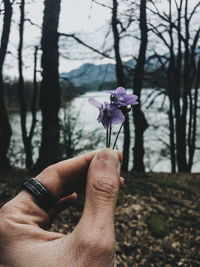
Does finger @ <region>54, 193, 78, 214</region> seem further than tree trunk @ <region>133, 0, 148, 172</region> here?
No

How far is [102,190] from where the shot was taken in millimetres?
1266

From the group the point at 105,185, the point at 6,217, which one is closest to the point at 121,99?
the point at 105,185

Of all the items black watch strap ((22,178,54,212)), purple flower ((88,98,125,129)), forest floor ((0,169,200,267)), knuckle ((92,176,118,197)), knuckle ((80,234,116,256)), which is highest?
purple flower ((88,98,125,129))

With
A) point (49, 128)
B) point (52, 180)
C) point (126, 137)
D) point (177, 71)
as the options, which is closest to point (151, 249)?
point (49, 128)

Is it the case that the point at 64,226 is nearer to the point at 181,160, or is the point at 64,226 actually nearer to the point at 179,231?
the point at 179,231

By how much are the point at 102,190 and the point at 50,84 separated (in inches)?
258

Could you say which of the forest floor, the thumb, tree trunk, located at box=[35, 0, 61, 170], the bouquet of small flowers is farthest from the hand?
tree trunk, located at box=[35, 0, 61, 170]

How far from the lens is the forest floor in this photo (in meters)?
5.41

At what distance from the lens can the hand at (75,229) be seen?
1.13 m

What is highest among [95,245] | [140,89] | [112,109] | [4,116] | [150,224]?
[140,89]

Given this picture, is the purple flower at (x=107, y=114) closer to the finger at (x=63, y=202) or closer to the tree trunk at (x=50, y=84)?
the finger at (x=63, y=202)

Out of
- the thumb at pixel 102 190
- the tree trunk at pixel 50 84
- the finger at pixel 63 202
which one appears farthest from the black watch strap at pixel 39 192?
the tree trunk at pixel 50 84

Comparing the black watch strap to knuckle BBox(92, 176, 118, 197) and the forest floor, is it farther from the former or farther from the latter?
the forest floor

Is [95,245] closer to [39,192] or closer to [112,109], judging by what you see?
[39,192]
